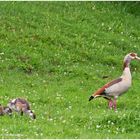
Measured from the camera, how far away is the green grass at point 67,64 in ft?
47.1

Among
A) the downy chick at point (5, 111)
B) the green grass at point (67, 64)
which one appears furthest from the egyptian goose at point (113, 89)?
the downy chick at point (5, 111)

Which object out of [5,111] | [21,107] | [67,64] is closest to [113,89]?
[21,107]

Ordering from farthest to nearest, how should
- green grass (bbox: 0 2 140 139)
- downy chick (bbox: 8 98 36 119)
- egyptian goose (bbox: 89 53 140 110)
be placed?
egyptian goose (bbox: 89 53 140 110) < downy chick (bbox: 8 98 36 119) < green grass (bbox: 0 2 140 139)

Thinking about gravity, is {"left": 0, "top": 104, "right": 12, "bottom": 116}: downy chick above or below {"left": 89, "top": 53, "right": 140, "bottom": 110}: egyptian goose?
below

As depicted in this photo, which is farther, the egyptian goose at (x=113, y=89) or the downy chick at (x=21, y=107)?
the egyptian goose at (x=113, y=89)

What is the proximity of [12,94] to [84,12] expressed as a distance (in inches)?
475

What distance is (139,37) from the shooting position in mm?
29562

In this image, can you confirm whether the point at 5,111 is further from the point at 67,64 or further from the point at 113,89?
the point at 67,64

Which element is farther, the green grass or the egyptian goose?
the egyptian goose

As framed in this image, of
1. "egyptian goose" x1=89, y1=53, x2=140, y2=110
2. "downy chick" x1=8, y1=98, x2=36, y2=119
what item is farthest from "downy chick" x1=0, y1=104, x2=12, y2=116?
"egyptian goose" x1=89, y1=53, x2=140, y2=110

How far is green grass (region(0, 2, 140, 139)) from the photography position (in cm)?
1434

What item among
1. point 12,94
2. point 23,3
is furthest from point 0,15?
point 12,94

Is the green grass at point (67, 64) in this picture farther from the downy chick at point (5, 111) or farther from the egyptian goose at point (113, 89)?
the egyptian goose at point (113, 89)

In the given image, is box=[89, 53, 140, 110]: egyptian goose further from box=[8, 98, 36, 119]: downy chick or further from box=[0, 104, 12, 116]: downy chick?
box=[0, 104, 12, 116]: downy chick
